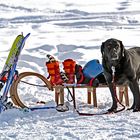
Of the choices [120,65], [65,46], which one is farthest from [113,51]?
[65,46]

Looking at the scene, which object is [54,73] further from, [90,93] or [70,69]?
[90,93]

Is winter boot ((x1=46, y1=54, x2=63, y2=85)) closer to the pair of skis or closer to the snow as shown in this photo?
the snow

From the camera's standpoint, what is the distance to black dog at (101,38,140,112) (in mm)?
5926

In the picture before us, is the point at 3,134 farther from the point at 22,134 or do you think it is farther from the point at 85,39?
the point at 85,39

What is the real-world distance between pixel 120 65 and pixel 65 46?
792cm

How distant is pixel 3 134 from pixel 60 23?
14.2 metres

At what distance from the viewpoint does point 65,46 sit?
1386cm

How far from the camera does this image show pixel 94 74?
22.1 ft

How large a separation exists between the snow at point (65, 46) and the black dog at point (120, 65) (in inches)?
17.1

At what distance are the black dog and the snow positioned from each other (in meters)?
0.44

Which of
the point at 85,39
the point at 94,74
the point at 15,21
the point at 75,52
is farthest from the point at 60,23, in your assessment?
the point at 94,74

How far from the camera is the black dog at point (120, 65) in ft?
19.4

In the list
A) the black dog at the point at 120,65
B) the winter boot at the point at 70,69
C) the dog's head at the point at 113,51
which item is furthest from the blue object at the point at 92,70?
the dog's head at the point at 113,51

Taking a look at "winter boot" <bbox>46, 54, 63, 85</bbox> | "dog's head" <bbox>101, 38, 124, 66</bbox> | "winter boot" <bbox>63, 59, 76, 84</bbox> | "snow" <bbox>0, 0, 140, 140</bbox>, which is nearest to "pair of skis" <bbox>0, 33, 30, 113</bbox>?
"snow" <bbox>0, 0, 140, 140</bbox>
